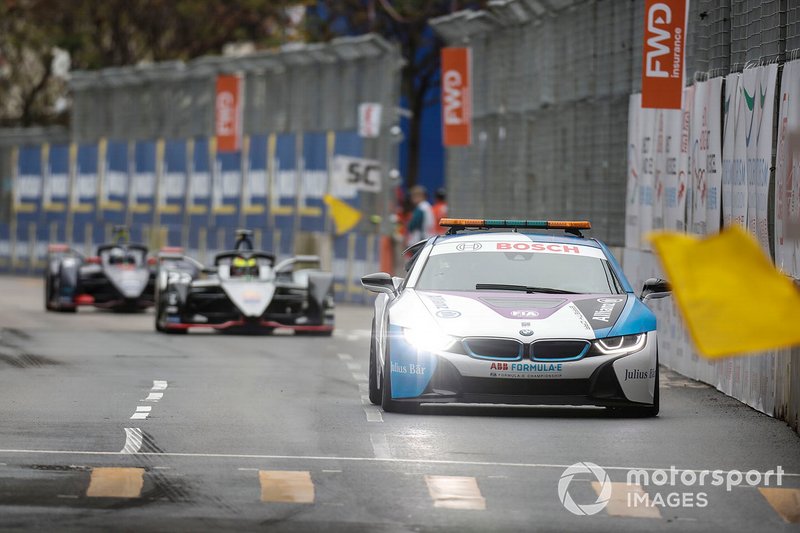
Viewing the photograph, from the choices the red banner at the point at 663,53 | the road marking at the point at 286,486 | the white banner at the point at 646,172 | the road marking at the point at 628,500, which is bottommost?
the road marking at the point at 286,486

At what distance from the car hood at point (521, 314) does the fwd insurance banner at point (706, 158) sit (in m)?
3.03

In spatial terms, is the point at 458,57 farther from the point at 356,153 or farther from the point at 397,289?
the point at 397,289

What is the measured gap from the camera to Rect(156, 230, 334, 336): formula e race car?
22.9 metres

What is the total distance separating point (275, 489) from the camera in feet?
30.8

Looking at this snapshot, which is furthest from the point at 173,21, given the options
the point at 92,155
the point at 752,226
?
the point at 752,226

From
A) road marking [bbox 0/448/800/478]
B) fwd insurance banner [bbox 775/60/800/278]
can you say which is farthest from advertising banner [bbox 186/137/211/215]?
road marking [bbox 0/448/800/478]

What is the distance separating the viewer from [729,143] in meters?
15.9

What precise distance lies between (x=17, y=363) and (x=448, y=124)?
13.2m

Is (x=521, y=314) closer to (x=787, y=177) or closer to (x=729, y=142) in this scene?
(x=787, y=177)

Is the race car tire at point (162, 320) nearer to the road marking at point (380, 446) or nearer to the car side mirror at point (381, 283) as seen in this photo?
the car side mirror at point (381, 283)

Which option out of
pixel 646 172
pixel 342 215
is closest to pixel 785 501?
pixel 646 172

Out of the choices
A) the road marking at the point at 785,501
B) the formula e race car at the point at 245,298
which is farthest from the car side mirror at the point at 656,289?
the formula e race car at the point at 245,298

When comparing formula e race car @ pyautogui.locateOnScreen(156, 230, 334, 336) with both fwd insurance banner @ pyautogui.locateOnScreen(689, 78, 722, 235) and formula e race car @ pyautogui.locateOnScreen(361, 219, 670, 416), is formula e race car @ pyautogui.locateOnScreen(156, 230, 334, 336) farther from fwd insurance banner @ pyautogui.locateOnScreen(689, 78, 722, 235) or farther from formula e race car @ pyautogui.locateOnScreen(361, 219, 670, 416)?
formula e race car @ pyautogui.locateOnScreen(361, 219, 670, 416)

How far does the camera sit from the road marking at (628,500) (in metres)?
8.85
